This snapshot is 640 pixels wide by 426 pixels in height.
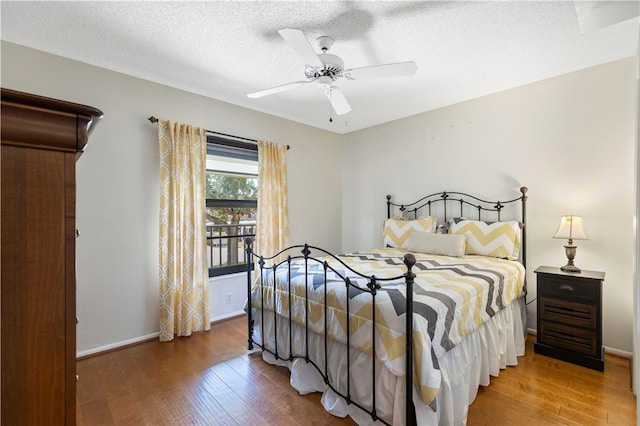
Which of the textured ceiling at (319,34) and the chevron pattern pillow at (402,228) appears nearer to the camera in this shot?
the textured ceiling at (319,34)

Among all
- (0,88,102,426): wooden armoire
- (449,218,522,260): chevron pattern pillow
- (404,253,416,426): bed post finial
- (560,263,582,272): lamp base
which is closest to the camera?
(0,88,102,426): wooden armoire

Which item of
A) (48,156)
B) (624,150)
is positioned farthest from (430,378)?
(624,150)

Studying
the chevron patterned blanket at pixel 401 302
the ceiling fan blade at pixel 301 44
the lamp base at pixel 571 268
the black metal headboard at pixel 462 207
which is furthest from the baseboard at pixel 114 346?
the lamp base at pixel 571 268

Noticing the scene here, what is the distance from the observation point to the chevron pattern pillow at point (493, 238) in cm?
286

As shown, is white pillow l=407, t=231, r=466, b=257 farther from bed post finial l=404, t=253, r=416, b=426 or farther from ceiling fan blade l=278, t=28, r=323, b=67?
ceiling fan blade l=278, t=28, r=323, b=67

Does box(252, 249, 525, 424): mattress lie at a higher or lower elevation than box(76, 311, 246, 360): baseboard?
higher

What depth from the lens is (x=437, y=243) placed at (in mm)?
3121

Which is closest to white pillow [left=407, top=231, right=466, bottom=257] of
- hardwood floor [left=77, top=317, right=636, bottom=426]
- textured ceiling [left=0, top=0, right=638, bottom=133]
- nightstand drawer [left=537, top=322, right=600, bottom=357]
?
nightstand drawer [left=537, top=322, right=600, bottom=357]

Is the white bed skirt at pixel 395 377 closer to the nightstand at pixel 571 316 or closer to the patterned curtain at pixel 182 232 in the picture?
the nightstand at pixel 571 316

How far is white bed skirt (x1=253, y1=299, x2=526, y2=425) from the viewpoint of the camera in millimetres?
1576

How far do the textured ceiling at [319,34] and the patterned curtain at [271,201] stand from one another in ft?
2.88

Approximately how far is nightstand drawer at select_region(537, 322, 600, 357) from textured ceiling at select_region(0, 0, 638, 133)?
2.18 meters

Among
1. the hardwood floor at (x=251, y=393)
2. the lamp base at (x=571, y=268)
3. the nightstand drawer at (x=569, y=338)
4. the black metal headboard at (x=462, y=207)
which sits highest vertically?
the black metal headboard at (x=462, y=207)

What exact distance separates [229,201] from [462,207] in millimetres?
2786
